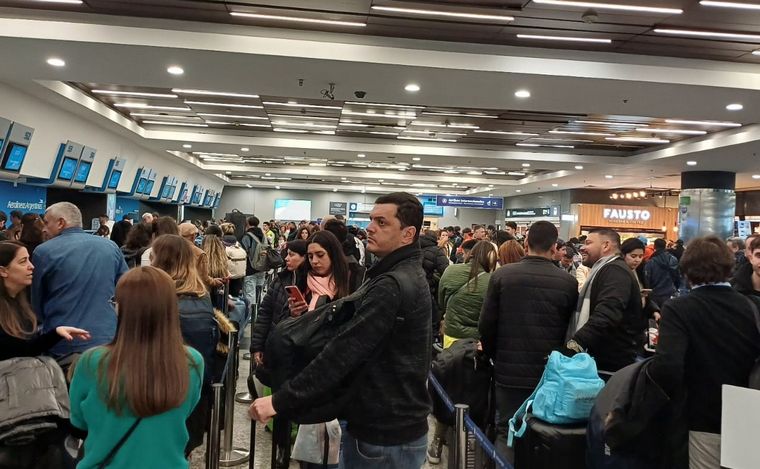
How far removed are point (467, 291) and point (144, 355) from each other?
10.6 ft

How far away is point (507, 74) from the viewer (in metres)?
7.69

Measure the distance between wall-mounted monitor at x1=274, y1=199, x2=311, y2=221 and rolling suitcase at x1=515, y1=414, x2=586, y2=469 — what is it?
3004cm

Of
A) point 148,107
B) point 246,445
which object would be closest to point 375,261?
point 246,445

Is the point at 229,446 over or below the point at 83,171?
below

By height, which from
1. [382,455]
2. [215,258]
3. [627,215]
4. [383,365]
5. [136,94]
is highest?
[136,94]

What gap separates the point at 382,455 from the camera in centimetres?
198

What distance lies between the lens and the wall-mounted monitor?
107 ft

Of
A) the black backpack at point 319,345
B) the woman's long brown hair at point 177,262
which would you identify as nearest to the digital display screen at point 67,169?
the woman's long brown hair at point 177,262

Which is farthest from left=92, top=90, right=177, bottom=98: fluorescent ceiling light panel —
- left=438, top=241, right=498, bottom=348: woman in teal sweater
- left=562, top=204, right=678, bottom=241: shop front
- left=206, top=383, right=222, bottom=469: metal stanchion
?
left=562, top=204, right=678, bottom=241: shop front

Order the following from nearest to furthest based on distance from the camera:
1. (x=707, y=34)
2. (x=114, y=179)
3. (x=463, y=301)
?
1. (x=463, y=301)
2. (x=707, y=34)
3. (x=114, y=179)

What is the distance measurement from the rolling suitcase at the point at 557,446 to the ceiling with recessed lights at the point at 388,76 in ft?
15.7

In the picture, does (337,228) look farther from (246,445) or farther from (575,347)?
(575,347)

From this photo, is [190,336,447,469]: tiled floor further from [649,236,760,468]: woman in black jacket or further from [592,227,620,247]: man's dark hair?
[649,236,760,468]: woman in black jacket

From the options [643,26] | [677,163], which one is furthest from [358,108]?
[677,163]
